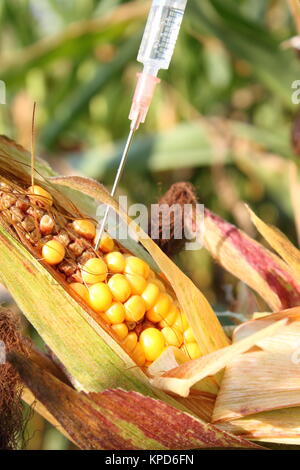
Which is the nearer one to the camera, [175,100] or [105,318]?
[105,318]

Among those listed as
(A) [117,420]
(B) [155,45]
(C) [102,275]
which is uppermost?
(B) [155,45]

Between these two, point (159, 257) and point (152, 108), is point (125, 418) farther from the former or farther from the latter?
point (152, 108)

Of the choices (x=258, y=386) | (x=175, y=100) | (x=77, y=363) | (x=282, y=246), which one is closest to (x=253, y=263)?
(x=282, y=246)

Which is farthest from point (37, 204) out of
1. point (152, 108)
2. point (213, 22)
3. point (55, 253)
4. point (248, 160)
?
point (152, 108)

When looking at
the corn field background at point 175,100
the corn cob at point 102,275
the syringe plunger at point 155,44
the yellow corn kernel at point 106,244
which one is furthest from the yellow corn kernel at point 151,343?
the corn field background at point 175,100

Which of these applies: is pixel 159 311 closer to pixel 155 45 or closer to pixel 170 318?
pixel 170 318
